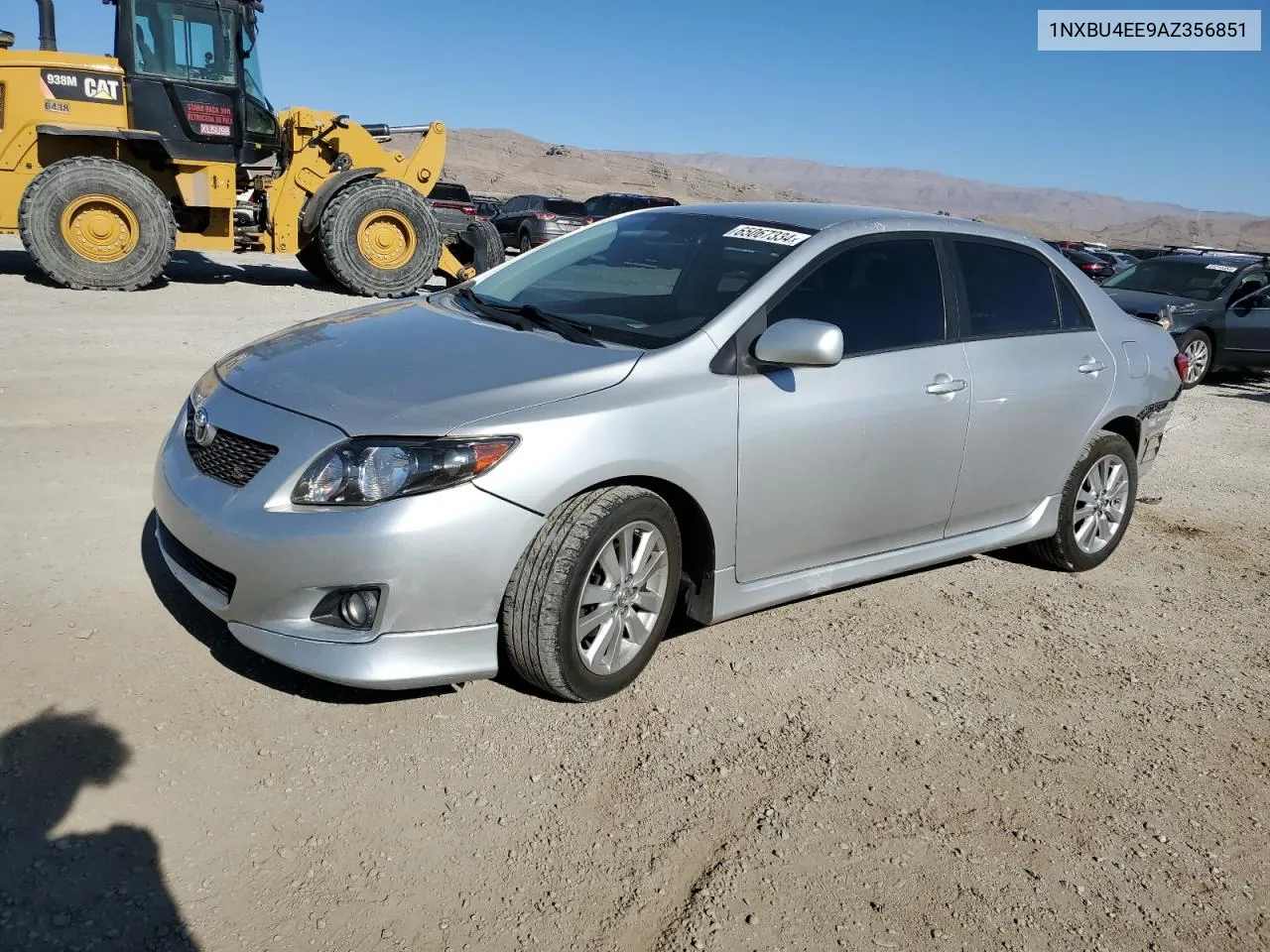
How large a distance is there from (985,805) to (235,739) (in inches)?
90.7

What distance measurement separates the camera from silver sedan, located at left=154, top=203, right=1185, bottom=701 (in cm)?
317

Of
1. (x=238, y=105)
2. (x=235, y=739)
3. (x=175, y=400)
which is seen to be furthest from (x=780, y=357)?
(x=238, y=105)

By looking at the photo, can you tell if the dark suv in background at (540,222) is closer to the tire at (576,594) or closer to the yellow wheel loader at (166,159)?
the yellow wheel loader at (166,159)

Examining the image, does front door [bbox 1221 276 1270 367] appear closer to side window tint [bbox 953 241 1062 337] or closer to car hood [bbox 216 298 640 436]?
side window tint [bbox 953 241 1062 337]

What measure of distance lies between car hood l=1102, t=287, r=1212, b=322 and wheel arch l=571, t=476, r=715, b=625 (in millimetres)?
10113

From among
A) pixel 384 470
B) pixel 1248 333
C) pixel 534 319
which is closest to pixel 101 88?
pixel 534 319

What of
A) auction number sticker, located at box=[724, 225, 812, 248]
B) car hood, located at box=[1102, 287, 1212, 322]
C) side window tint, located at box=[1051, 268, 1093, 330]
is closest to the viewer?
auction number sticker, located at box=[724, 225, 812, 248]

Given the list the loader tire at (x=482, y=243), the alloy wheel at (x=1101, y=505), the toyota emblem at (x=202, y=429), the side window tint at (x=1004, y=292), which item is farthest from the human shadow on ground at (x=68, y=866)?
the loader tire at (x=482, y=243)

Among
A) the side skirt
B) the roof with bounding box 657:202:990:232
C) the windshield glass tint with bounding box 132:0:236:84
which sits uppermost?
the windshield glass tint with bounding box 132:0:236:84

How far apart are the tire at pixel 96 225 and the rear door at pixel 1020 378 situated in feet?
34.2

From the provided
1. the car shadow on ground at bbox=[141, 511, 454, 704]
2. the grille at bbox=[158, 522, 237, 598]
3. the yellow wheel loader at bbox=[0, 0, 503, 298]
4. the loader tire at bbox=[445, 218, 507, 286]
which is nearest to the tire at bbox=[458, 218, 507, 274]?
the loader tire at bbox=[445, 218, 507, 286]

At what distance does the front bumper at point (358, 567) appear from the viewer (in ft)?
10.1

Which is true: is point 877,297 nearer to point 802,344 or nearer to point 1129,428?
point 802,344

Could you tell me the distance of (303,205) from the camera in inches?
540
